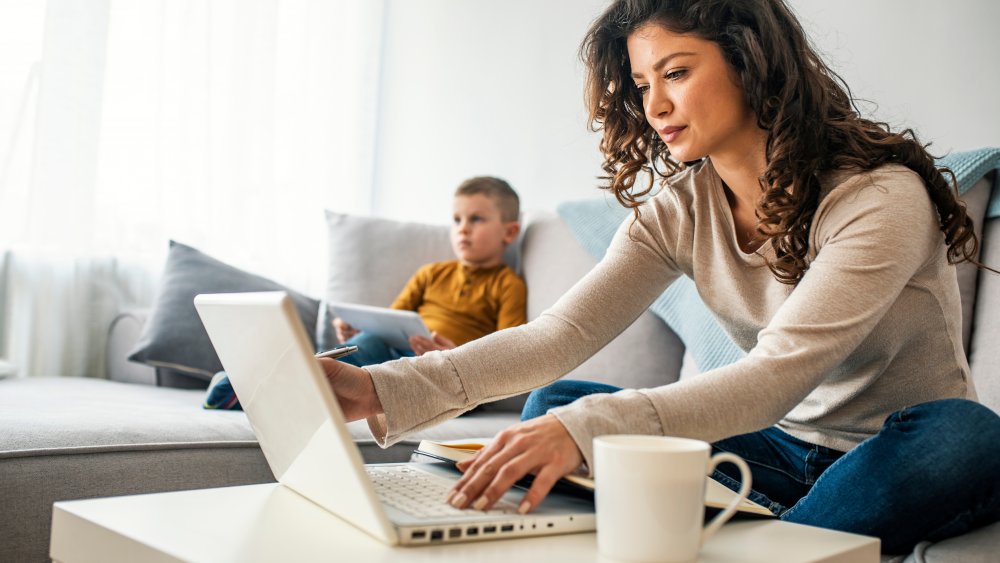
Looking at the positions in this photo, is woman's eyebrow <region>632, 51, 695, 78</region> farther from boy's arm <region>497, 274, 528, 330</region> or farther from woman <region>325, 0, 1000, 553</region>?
boy's arm <region>497, 274, 528, 330</region>

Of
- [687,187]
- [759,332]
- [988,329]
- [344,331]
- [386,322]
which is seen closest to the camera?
[759,332]

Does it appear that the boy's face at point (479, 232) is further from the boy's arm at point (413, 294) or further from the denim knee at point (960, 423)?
the denim knee at point (960, 423)

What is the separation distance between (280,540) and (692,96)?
0.75 m

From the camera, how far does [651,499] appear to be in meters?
0.60

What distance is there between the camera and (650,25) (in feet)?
3.76

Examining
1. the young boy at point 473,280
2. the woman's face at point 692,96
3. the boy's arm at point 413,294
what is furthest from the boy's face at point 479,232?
the woman's face at point 692,96

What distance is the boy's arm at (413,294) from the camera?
220 cm

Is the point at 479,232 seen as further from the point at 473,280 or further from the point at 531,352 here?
the point at 531,352

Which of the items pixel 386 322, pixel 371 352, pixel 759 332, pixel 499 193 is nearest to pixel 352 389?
pixel 759 332

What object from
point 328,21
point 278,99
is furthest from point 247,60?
point 328,21

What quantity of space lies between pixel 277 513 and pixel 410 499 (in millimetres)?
116

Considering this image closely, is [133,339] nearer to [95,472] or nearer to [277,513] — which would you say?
[95,472]

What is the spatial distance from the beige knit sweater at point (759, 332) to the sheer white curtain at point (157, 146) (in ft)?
5.52

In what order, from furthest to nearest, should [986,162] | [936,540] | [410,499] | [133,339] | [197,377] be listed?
[133,339]
[197,377]
[986,162]
[936,540]
[410,499]
